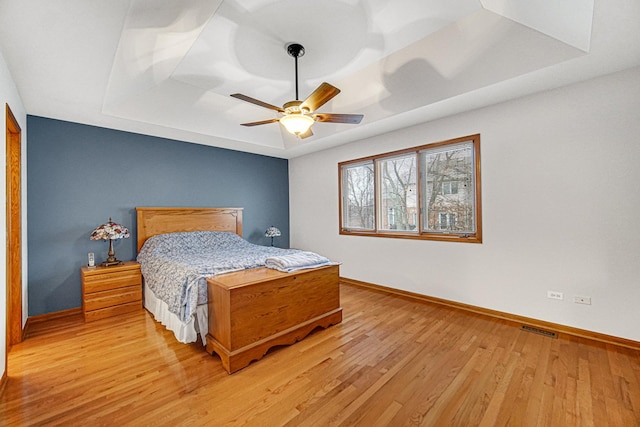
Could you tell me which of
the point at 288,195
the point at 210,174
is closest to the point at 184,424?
the point at 210,174

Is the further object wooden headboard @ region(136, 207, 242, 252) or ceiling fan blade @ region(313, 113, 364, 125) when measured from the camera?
wooden headboard @ region(136, 207, 242, 252)

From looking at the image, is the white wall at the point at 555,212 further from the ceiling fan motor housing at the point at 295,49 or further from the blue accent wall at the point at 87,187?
the blue accent wall at the point at 87,187

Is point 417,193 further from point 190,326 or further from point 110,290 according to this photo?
point 110,290

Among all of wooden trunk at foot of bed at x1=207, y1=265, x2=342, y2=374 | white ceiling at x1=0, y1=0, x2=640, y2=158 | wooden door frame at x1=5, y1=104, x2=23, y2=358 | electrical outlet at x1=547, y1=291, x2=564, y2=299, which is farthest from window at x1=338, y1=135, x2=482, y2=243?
wooden door frame at x1=5, y1=104, x2=23, y2=358

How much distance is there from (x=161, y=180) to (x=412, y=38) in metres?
3.81

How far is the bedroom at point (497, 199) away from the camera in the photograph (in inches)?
95.3

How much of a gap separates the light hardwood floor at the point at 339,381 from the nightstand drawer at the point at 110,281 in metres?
0.49

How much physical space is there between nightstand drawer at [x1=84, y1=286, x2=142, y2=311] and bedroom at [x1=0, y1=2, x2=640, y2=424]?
1.63ft

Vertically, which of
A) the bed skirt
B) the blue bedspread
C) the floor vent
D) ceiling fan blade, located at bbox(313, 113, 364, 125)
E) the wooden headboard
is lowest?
the floor vent

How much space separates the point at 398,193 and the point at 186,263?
3.02 m

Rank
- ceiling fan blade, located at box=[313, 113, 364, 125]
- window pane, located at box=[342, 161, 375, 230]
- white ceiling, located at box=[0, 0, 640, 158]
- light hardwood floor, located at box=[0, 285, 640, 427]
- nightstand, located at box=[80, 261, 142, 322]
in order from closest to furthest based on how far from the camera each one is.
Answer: light hardwood floor, located at box=[0, 285, 640, 427], white ceiling, located at box=[0, 0, 640, 158], ceiling fan blade, located at box=[313, 113, 364, 125], nightstand, located at box=[80, 261, 142, 322], window pane, located at box=[342, 161, 375, 230]

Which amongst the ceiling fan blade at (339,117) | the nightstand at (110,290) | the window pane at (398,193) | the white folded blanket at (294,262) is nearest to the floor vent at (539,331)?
the window pane at (398,193)

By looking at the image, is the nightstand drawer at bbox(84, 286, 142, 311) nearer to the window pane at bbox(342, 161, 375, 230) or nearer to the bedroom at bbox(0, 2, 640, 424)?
the bedroom at bbox(0, 2, 640, 424)

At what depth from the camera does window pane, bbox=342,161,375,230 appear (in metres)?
4.48
